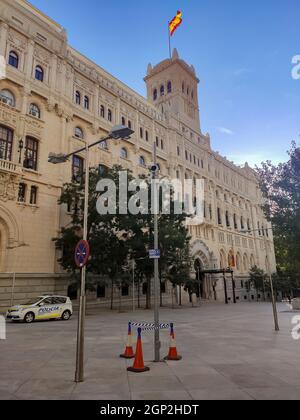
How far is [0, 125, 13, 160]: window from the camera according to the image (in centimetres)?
2541

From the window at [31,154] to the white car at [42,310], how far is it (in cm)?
1259

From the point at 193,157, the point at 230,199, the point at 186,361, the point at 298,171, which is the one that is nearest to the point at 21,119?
the point at 298,171

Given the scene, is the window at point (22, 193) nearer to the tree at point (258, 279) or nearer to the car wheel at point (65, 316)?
the car wheel at point (65, 316)

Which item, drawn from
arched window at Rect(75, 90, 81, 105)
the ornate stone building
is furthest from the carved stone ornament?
arched window at Rect(75, 90, 81, 105)

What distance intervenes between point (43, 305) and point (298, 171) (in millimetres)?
18219

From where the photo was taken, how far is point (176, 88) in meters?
56.1

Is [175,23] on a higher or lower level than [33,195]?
higher

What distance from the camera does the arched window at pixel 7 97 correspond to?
2619cm

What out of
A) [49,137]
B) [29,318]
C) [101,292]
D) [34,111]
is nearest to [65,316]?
[29,318]

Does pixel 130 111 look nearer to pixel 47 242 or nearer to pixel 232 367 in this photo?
pixel 47 242

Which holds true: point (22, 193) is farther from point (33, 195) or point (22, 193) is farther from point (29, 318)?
point (29, 318)

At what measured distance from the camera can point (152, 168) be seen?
10.4 meters

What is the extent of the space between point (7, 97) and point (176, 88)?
3653cm

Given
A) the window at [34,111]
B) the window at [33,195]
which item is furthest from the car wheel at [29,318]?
the window at [34,111]
